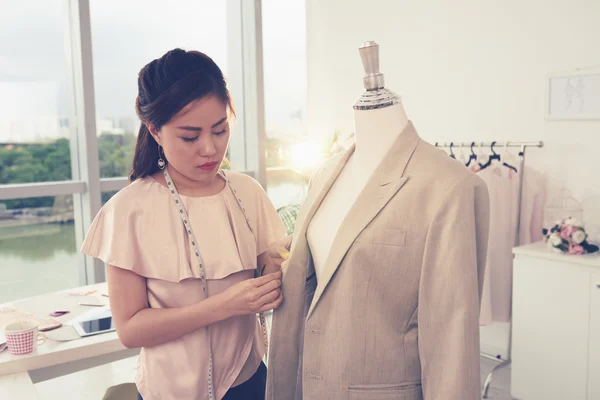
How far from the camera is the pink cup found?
1715 mm

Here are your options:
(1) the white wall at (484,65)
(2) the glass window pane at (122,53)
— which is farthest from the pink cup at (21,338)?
(1) the white wall at (484,65)

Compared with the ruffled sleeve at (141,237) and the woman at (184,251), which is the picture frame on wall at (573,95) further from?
the ruffled sleeve at (141,237)

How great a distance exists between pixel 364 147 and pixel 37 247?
327 cm

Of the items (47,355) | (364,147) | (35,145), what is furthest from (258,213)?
(35,145)

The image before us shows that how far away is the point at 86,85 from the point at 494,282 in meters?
3.04

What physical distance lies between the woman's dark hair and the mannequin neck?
1.08ft

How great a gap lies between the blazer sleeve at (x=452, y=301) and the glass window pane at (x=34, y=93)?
341cm

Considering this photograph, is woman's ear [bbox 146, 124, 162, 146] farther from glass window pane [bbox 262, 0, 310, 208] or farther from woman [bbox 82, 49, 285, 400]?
glass window pane [bbox 262, 0, 310, 208]

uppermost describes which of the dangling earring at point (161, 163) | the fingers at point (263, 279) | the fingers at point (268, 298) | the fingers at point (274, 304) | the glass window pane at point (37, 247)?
the dangling earring at point (161, 163)

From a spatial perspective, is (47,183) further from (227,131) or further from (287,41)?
(227,131)

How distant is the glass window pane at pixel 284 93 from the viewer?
16.0 feet

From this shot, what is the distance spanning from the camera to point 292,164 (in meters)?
4.69

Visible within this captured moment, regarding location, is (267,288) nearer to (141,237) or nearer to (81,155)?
(141,237)

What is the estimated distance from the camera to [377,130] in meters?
1.08
